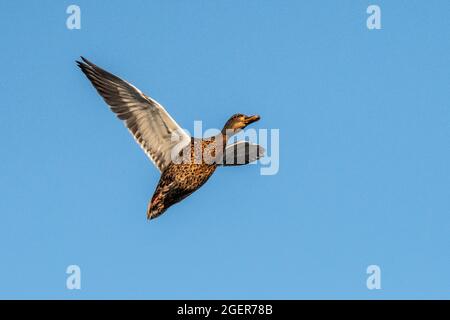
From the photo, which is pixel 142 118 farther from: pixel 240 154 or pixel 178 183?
pixel 240 154

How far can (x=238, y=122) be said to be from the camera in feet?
71.7

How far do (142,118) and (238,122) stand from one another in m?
2.05

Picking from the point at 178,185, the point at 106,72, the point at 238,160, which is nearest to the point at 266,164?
the point at 238,160

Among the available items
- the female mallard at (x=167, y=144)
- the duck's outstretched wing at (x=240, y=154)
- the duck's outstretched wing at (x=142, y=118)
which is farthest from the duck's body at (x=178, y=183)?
the duck's outstretched wing at (x=142, y=118)

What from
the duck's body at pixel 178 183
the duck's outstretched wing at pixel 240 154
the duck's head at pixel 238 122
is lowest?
the duck's body at pixel 178 183

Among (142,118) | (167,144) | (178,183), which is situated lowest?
(178,183)

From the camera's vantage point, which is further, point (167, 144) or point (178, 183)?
point (167, 144)

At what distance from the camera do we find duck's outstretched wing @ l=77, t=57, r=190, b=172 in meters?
22.2

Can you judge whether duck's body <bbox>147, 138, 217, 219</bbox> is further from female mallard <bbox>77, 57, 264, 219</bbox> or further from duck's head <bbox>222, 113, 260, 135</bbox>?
duck's head <bbox>222, 113, 260, 135</bbox>

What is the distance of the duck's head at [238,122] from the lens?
2181cm

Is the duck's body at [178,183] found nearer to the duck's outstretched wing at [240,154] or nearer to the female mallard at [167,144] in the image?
the female mallard at [167,144]

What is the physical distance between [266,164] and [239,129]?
1228mm

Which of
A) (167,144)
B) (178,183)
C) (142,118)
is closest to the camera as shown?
(178,183)

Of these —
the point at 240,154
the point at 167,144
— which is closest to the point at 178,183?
the point at 167,144
